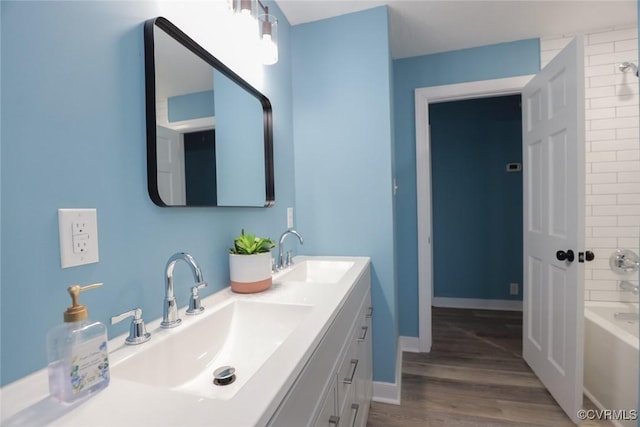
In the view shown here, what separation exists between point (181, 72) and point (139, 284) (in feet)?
2.31

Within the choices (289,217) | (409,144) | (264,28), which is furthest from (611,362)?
(264,28)

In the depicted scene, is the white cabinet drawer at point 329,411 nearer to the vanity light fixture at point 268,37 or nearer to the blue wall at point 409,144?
the vanity light fixture at point 268,37

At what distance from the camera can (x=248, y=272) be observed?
116 cm

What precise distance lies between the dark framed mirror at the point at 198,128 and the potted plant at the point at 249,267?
0.20 meters

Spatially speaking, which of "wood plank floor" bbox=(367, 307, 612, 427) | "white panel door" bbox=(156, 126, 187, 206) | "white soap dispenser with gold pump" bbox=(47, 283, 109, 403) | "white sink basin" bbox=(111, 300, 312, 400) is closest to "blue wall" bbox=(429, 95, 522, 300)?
"wood plank floor" bbox=(367, 307, 612, 427)

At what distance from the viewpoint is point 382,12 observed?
6.02 feet

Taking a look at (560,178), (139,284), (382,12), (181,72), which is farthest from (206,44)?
(560,178)

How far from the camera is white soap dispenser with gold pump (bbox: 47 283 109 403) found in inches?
20.4

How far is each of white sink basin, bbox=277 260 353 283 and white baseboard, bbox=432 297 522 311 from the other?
2.26 meters

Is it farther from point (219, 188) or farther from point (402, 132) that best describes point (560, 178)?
point (219, 188)

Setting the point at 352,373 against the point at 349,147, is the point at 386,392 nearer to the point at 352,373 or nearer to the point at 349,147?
the point at 352,373

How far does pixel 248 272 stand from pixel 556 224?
1.81m

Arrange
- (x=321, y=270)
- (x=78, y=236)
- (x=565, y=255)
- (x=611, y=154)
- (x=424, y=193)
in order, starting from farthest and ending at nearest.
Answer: (x=424, y=193) < (x=611, y=154) < (x=321, y=270) < (x=565, y=255) < (x=78, y=236)

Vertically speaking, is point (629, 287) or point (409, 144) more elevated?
point (409, 144)
